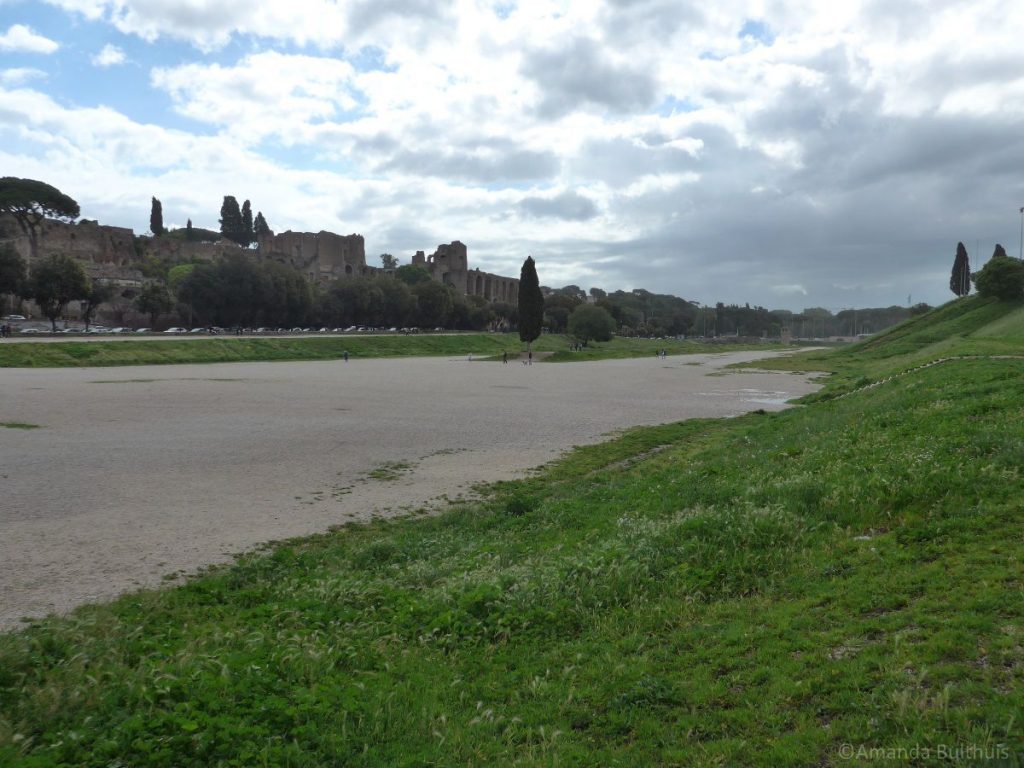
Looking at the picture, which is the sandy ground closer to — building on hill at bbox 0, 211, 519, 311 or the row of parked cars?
the row of parked cars

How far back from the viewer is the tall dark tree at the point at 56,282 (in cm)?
6238

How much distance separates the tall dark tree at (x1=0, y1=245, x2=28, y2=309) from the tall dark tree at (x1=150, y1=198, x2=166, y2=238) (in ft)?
265

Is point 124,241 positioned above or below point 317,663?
above

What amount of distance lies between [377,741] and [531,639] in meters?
1.73

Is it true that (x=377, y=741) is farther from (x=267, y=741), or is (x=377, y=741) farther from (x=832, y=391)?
(x=832, y=391)

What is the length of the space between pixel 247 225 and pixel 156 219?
19952mm

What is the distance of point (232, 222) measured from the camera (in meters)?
151

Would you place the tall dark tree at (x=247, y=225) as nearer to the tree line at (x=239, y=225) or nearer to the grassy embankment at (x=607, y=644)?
the tree line at (x=239, y=225)

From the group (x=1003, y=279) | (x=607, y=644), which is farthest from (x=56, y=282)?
(x=1003, y=279)

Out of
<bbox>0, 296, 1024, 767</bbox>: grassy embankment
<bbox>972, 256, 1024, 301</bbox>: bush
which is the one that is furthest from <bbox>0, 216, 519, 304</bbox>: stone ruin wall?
<bbox>0, 296, 1024, 767</bbox>: grassy embankment

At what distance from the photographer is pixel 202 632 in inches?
235

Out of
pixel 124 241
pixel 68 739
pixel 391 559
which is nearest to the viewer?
pixel 68 739

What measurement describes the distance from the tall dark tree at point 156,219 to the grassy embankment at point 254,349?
78818mm

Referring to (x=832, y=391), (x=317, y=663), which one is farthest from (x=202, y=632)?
(x=832, y=391)
